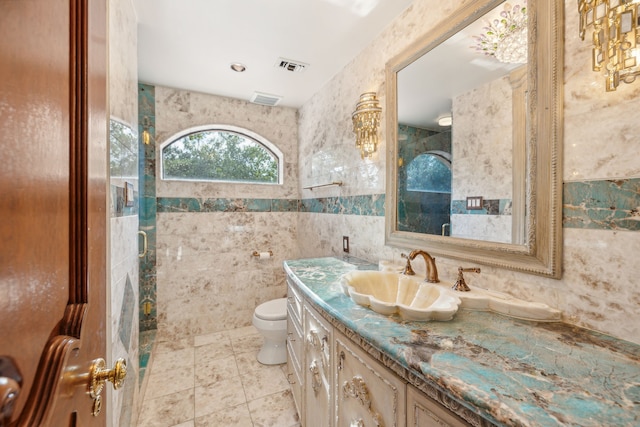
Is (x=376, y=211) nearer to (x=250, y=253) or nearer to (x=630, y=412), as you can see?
(x=630, y=412)

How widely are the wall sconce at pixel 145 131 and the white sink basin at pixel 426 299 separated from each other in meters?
2.43

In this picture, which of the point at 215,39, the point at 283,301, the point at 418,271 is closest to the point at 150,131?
the point at 215,39

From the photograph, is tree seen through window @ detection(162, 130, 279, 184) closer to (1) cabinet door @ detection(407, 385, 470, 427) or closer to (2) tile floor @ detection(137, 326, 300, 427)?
(2) tile floor @ detection(137, 326, 300, 427)

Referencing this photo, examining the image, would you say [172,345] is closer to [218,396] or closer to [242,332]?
[242,332]

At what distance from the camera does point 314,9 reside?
1.65m

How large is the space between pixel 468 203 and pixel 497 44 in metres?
0.70

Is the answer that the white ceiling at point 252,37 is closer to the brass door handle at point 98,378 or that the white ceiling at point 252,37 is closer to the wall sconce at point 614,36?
the wall sconce at point 614,36

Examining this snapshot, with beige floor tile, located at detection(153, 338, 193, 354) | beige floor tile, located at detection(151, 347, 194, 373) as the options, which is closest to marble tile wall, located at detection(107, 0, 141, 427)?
beige floor tile, located at detection(151, 347, 194, 373)

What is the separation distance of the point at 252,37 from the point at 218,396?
103 inches

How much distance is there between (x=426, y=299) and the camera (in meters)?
1.24

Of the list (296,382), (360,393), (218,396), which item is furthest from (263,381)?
(360,393)

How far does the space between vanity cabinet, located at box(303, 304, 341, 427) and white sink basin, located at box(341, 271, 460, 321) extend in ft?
0.71

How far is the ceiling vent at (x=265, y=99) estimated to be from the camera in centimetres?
286

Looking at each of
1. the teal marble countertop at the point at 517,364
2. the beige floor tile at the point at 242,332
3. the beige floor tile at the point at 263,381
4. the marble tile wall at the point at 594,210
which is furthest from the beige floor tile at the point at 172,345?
the marble tile wall at the point at 594,210
